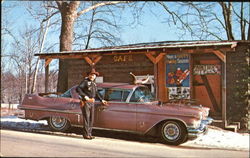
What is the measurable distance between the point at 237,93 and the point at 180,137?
4.40 metres

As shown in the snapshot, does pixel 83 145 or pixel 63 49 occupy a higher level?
pixel 63 49

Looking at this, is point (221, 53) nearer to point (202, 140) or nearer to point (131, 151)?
point (202, 140)

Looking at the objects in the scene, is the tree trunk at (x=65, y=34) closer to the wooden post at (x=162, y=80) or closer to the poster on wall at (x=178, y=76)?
the wooden post at (x=162, y=80)

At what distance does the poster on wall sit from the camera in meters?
9.63

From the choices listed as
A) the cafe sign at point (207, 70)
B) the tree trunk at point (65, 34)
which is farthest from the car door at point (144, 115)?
the tree trunk at point (65, 34)

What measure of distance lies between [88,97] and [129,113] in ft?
3.37

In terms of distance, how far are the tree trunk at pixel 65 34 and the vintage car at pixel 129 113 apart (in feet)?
12.8

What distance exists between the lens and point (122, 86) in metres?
6.23

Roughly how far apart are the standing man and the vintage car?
413mm

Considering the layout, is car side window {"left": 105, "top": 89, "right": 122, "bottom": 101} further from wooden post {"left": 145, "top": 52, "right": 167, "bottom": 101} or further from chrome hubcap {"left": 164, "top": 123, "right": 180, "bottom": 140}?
wooden post {"left": 145, "top": 52, "right": 167, "bottom": 101}

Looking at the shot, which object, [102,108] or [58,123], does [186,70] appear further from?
[58,123]

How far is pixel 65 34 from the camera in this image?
34.1 ft

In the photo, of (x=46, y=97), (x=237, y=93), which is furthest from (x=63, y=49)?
(x=237, y=93)

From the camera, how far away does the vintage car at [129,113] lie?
5.48 m
